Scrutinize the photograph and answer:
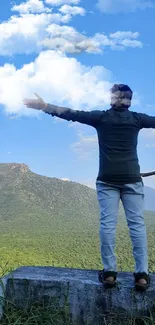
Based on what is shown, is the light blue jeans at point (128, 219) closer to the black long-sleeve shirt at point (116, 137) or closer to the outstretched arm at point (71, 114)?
the black long-sleeve shirt at point (116, 137)

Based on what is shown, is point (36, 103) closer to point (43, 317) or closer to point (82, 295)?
point (82, 295)

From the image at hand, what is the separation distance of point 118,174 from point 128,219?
1.45 feet

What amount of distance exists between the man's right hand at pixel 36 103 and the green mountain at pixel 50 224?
20317 millimetres

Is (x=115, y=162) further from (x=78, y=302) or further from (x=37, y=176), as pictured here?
(x=37, y=176)

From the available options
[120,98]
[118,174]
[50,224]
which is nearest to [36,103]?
[120,98]

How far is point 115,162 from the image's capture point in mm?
4270

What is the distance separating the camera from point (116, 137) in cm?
433

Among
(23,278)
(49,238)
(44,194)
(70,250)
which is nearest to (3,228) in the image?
(49,238)

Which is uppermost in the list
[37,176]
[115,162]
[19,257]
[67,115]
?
[37,176]

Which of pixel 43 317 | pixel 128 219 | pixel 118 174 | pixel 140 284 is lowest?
pixel 43 317

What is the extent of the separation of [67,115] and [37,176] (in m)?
105

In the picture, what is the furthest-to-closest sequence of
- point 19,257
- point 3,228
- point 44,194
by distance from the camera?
point 44,194, point 3,228, point 19,257

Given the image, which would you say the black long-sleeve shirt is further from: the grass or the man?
the grass

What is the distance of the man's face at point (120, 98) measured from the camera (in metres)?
4.33
